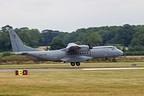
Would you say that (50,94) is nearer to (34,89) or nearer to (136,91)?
(34,89)

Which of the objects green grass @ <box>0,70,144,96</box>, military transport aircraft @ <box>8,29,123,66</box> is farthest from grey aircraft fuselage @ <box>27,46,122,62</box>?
green grass @ <box>0,70,144,96</box>

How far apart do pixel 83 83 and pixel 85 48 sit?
3495cm

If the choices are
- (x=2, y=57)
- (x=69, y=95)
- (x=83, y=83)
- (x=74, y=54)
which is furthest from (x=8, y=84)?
(x=2, y=57)

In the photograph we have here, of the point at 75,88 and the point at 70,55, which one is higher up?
the point at 70,55

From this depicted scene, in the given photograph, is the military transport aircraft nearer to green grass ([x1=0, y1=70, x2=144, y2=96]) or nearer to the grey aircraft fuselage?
the grey aircraft fuselage

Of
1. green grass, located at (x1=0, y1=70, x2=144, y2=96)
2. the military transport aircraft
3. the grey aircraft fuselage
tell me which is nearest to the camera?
green grass, located at (x1=0, y1=70, x2=144, y2=96)

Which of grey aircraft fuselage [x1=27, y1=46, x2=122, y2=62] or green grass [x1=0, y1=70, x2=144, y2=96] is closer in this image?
green grass [x1=0, y1=70, x2=144, y2=96]

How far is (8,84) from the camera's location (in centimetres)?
3972

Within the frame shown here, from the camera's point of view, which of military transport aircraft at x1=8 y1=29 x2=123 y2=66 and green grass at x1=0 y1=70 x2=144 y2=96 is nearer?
green grass at x1=0 y1=70 x2=144 y2=96

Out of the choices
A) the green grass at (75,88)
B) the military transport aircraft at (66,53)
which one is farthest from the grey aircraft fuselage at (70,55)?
the green grass at (75,88)

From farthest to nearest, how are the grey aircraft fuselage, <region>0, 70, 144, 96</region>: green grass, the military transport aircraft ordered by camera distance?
the grey aircraft fuselage
the military transport aircraft
<region>0, 70, 144, 96</region>: green grass

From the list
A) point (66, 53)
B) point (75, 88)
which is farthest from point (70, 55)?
point (75, 88)

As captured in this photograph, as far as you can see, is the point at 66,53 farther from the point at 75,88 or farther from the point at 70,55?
the point at 75,88

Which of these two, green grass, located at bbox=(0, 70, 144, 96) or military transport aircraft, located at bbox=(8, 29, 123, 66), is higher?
military transport aircraft, located at bbox=(8, 29, 123, 66)
